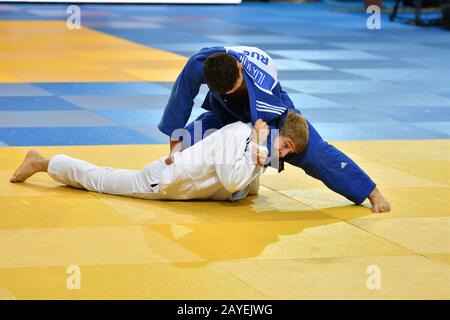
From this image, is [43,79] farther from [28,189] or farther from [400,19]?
[400,19]

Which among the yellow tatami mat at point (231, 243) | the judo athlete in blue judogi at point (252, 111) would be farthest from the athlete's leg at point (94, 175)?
the judo athlete in blue judogi at point (252, 111)

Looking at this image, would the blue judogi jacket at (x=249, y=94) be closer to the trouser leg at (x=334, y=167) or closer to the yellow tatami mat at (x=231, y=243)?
the trouser leg at (x=334, y=167)

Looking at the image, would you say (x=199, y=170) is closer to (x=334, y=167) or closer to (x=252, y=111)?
(x=252, y=111)

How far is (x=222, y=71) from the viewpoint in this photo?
7.00 m

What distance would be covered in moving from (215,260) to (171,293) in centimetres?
70

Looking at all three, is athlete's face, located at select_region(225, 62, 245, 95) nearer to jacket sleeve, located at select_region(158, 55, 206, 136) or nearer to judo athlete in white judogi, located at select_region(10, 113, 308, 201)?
judo athlete in white judogi, located at select_region(10, 113, 308, 201)

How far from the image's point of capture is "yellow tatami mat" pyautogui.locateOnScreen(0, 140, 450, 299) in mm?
5824

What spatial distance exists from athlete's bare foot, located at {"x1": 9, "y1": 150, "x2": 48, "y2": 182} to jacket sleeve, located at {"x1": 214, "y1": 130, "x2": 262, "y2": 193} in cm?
169

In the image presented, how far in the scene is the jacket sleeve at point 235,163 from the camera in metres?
7.11

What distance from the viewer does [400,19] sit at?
24.2m

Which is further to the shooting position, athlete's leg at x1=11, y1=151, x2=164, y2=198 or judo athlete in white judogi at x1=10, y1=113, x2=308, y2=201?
athlete's leg at x1=11, y1=151, x2=164, y2=198

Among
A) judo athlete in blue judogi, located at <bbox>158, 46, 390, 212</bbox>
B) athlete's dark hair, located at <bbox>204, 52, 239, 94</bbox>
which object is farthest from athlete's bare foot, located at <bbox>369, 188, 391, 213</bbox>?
athlete's dark hair, located at <bbox>204, 52, 239, 94</bbox>
